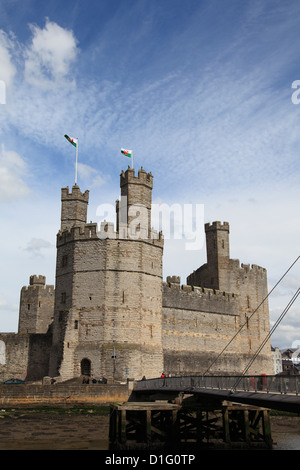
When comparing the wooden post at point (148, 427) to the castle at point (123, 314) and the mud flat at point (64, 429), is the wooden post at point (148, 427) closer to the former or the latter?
the mud flat at point (64, 429)

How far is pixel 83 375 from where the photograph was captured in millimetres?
36844

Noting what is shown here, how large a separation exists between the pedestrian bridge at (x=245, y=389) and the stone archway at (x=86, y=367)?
762 centimetres

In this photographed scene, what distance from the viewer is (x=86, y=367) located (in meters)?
37.2

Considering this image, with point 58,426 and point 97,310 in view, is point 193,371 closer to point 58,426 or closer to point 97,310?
point 97,310

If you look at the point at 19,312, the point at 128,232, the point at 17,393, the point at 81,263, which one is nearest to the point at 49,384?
the point at 17,393

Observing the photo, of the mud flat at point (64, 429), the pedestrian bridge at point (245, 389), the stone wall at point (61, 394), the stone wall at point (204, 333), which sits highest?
the stone wall at point (204, 333)

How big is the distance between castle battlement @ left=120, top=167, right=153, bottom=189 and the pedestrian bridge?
1752 cm

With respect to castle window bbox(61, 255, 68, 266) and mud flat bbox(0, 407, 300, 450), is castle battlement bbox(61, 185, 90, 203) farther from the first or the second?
mud flat bbox(0, 407, 300, 450)

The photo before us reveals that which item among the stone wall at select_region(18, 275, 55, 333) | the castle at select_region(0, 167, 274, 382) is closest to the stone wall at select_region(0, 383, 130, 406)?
the castle at select_region(0, 167, 274, 382)

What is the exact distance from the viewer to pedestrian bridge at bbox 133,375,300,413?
664 inches

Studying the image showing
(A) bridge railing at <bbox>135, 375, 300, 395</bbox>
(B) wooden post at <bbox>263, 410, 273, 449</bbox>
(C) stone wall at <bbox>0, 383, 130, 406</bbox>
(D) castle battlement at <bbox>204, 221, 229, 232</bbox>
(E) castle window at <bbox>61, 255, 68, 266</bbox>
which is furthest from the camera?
(D) castle battlement at <bbox>204, 221, 229, 232</bbox>

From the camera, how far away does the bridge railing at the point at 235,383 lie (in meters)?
17.5

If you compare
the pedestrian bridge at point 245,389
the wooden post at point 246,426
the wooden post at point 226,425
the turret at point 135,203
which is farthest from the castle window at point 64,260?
the wooden post at point 246,426

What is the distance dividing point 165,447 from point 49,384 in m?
14.1
